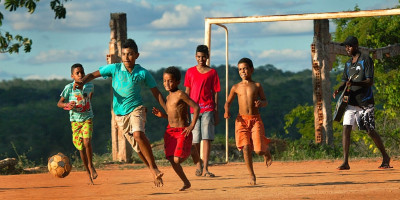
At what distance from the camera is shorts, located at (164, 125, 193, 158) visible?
30.2ft

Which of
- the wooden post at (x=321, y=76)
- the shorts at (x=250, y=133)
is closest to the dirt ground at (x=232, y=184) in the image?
the shorts at (x=250, y=133)

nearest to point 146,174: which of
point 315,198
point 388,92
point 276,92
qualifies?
point 315,198

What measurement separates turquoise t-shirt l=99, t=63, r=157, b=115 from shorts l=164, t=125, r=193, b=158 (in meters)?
0.65

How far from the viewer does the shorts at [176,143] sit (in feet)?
30.2

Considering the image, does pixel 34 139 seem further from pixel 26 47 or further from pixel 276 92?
pixel 26 47

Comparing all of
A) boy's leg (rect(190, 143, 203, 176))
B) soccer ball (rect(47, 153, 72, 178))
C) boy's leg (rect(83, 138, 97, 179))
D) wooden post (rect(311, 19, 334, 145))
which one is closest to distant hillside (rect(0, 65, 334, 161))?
wooden post (rect(311, 19, 334, 145))

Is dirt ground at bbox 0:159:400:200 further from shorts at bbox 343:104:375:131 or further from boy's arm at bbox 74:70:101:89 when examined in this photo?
boy's arm at bbox 74:70:101:89

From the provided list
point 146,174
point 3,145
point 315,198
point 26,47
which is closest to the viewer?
point 315,198

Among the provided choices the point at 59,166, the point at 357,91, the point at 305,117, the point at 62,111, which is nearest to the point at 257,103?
the point at 357,91

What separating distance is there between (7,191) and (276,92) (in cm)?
4593

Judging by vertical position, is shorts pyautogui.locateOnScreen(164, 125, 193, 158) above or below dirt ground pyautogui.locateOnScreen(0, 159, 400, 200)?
above

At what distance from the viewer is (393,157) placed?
14.6 m

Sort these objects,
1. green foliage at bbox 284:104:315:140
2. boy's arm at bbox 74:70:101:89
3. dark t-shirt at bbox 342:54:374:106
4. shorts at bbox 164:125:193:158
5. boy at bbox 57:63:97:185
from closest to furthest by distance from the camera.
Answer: shorts at bbox 164:125:193:158 < boy's arm at bbox 74:70:101:89 < boy at bbox 57:63:97:185 < dark t-shirt at bbox 342:54:374:106 < green foliage at bbox 284:104:315:140

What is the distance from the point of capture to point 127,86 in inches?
375
